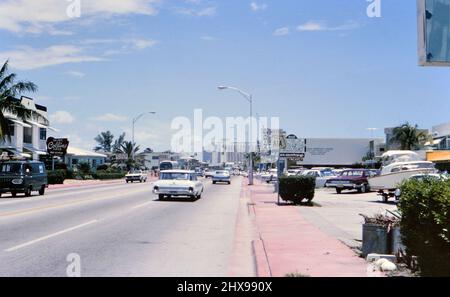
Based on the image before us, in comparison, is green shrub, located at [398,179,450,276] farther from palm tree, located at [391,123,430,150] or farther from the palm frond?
palm tree, located at [391,123,430,150]

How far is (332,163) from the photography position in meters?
103

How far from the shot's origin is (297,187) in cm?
2486

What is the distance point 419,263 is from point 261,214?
12.4 meters

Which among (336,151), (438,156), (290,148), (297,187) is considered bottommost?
(297,187)

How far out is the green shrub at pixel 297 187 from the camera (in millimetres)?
24672

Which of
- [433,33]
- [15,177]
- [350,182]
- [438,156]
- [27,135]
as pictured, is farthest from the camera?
[27,135]

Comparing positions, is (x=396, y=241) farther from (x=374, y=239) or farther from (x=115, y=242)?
Answer: (x=115, y=242)

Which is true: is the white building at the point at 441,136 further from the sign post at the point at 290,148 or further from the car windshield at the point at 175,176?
the car windshield at the point at 175,176

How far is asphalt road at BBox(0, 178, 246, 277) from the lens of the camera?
30.5 ft

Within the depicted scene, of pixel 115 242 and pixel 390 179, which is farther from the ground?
pixel 390 179

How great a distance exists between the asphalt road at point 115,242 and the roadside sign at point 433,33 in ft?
18.6

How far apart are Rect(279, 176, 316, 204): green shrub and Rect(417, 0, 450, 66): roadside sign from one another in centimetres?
1373

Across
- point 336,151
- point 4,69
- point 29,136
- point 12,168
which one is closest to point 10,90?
point 4,69

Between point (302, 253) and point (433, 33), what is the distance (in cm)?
517
